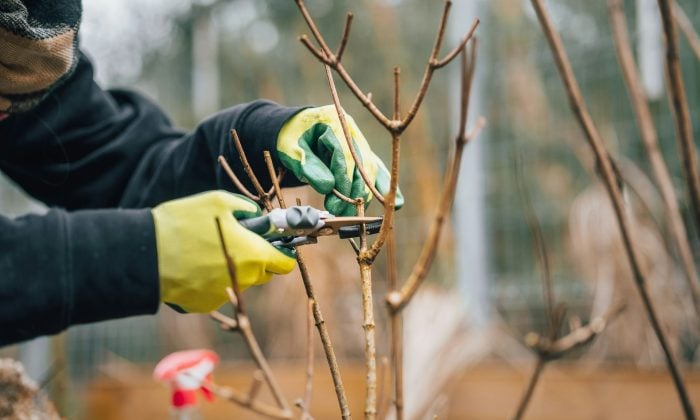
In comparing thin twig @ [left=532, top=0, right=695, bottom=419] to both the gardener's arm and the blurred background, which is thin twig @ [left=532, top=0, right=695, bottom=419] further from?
the blurred background

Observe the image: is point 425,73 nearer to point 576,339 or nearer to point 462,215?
point 576,339

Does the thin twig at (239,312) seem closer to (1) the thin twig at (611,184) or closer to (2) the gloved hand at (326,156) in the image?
(2) the gloved hand at (326,156)

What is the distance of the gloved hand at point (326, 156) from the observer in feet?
3.43

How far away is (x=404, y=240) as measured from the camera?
4137 millimetres

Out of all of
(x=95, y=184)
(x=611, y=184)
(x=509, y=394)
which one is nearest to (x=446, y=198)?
(x=611, y=184)

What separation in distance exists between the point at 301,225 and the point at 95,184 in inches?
26.5

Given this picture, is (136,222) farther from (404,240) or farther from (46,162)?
(404,240)

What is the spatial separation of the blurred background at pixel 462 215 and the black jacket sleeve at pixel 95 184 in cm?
79

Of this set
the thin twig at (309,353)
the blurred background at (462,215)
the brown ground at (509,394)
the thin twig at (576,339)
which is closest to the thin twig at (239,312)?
the thin twig at (309,353)

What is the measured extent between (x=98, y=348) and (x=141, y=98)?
12.4ft

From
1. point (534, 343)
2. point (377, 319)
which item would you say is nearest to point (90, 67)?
point (534, 343)

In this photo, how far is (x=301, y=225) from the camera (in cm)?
93

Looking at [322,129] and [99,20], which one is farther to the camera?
[99,20]

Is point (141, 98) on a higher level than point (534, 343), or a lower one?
higher
